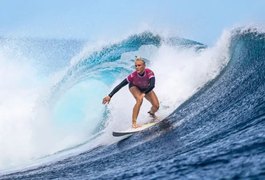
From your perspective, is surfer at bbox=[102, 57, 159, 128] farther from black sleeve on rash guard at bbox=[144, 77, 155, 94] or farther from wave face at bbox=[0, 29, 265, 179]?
wave face at bbox=[0, 29, 265, 179]

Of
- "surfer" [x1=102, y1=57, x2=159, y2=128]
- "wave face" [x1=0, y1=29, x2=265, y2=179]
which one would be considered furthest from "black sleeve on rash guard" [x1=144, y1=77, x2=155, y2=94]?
"wave face" [x1=0, y1=29, x2=265, y2=179]

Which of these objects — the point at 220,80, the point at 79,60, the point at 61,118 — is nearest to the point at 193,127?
the point at 220,80

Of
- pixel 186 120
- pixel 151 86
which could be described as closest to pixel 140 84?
pixel 151 86

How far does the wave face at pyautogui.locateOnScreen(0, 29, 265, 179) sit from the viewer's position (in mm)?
3574

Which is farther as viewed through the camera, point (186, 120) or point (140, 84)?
point (140, 84)

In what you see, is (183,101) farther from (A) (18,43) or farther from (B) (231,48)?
(A) (18,43)

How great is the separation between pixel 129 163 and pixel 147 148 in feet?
2.18

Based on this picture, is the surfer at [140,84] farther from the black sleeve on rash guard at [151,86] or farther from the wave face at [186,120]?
the wave face at [186,120]

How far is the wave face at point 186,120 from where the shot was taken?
11.7 ft

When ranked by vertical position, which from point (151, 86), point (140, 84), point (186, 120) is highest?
point (140, 84)

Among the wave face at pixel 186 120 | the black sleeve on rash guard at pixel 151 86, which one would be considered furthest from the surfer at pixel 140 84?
the wave face at pixel 186 120

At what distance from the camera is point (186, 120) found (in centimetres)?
657

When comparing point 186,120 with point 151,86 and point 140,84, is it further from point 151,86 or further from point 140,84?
point 140,84

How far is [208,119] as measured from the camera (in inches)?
230
